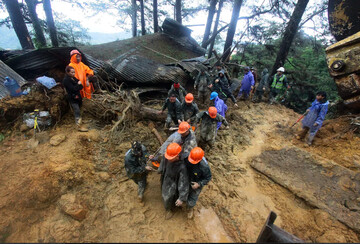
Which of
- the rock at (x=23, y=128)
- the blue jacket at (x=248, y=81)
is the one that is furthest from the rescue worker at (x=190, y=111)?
the rock at (x=23, y=128)

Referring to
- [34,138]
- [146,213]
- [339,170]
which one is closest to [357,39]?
[339,170]

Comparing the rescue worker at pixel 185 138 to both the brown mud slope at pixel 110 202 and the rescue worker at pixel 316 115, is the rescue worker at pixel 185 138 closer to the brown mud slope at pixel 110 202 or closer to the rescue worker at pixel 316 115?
the brown mud slope at pixel 110 202

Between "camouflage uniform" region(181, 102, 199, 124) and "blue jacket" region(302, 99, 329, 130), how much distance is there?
3.35m

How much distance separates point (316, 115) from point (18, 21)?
1211cm

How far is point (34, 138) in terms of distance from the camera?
156 inches

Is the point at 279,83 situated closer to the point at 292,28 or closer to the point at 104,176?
the point at 292,28

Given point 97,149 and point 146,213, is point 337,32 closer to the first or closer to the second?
point 146,213

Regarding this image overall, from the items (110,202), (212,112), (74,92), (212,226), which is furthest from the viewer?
(74,92)

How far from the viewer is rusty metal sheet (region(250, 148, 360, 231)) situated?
3.32 meters

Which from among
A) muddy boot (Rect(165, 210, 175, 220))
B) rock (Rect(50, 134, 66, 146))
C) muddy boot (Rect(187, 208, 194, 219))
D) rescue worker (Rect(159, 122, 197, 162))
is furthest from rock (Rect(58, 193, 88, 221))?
muddy boot (Rect(187, 208, 194, 219))

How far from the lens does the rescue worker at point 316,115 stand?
446cm

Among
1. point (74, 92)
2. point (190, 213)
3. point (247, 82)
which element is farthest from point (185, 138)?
point (247, 82)

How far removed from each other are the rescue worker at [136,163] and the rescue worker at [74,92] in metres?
2.17

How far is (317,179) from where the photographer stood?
3.93 meters
